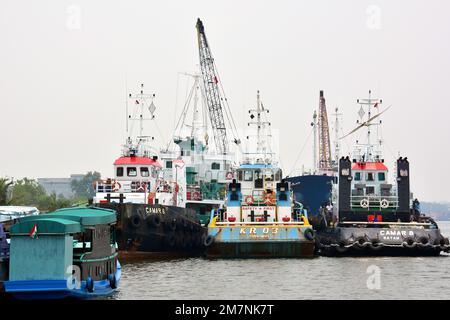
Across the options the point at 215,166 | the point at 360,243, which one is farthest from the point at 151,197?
the point at 215,166

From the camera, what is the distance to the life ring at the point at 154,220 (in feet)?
183

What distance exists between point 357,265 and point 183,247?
45.7 ft

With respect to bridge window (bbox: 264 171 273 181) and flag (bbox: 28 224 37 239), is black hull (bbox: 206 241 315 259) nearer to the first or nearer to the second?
bridge window (bbox: 264 171 273 181)

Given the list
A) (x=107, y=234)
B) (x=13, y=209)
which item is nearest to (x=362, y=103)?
(x=13, y=209)

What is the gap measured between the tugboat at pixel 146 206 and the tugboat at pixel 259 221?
9.01 ft

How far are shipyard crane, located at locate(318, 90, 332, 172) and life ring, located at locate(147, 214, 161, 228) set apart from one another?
75908 millimetres

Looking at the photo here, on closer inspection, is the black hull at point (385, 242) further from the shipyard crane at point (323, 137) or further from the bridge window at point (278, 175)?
the shipyard crane at point (323, 137)

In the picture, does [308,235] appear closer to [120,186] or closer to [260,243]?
[260,243]

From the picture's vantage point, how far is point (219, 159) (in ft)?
257

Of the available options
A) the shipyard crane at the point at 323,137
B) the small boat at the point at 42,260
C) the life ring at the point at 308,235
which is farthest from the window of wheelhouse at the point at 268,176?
the shipyard crane at the point at 323,137

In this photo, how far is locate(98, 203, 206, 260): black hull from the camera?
54312mm
